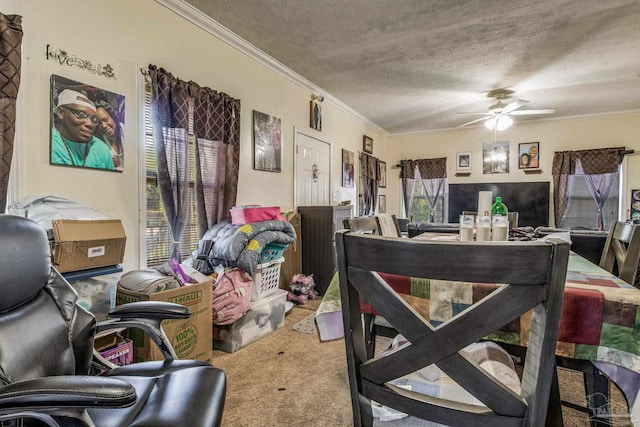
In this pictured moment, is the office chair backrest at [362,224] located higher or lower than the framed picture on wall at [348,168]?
lower

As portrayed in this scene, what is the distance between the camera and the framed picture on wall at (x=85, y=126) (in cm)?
177

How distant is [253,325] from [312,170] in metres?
2.29

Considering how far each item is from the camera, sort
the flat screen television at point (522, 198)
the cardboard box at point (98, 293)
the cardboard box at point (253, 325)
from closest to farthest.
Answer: the cardboard box at point (98, 293) < the cardboard box at point (253, 325) < the flat screen television at point (522, 198)

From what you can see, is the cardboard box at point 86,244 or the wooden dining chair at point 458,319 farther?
the cardboard box at point 86,244

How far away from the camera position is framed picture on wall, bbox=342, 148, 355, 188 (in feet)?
16.6

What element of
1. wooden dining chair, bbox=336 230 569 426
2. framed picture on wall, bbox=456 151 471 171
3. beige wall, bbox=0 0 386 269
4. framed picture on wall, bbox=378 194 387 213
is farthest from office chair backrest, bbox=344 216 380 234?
framed picture on wall, bbox=456 151 471 171

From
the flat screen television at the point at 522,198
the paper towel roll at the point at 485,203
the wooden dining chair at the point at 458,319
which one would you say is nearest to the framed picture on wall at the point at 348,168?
the flat screen television at the point at 522,198

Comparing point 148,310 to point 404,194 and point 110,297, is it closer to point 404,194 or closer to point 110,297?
point 110,297

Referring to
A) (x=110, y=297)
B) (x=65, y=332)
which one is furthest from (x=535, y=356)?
(x=110, y=297)

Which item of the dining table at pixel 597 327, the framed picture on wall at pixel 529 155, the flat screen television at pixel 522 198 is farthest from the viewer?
the framed picture on wall at pixel 529 155

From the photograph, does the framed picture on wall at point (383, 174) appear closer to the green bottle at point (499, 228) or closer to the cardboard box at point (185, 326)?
the cardboard box at point (185, 326)

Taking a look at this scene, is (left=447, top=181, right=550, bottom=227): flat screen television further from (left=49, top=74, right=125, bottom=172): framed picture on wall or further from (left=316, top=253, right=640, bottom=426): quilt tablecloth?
(left=49, top=74, right=125, bottom=172): framed picture on wall

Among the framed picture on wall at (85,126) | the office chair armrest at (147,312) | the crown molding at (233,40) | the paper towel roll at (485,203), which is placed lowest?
the office chair armrest at (147,312)

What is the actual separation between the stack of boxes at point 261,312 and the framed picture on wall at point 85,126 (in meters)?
1.30
